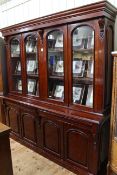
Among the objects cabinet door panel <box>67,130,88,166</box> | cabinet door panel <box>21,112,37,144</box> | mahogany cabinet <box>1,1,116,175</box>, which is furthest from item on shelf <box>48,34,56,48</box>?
cabinet door panel <box>67,130,88,166</box>

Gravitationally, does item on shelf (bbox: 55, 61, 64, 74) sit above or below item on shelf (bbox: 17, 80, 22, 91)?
above

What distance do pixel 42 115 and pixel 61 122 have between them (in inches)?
13.7

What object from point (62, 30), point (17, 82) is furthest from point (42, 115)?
point (62, 30)

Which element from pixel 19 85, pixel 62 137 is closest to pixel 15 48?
pixel 19 85

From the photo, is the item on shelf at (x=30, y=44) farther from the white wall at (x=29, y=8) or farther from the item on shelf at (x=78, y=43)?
the item on shelf at (x=78, y=43)

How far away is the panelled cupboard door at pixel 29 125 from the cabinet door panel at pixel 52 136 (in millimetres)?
203

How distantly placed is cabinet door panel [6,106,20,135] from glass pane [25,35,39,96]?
0.43 metres

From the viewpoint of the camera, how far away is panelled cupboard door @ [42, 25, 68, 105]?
2207mm

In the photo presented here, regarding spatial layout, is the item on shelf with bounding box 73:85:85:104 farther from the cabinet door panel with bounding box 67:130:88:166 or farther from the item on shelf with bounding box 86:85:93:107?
the cabinet door panel with bounding box 67:130:88:166

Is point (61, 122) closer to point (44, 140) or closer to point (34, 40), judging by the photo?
point (44, 140)

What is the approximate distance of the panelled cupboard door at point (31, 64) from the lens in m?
2.58

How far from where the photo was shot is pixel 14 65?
3033mm

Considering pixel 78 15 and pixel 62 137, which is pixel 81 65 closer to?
pixel 78 15

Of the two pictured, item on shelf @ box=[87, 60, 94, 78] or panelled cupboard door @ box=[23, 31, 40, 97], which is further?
panelled cupboard door @ box=[23, 31, 40, 97]
